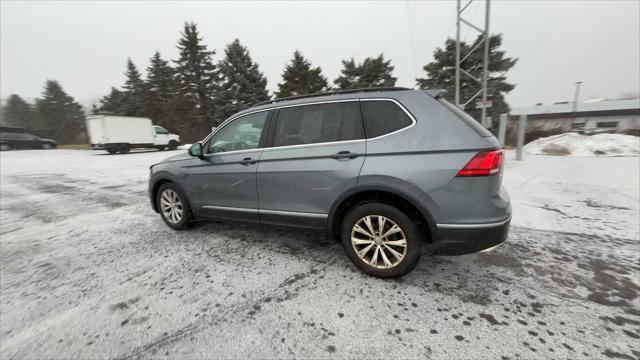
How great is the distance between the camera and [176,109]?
36188mm

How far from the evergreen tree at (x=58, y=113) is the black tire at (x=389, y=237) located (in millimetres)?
58934

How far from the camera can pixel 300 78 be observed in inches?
1369

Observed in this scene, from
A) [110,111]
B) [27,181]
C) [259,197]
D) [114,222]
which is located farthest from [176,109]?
[259,197]

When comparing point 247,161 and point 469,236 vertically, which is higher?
point 247,161

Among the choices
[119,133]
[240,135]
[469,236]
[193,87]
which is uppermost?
[193,87]

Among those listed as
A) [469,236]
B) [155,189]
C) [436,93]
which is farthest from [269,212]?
[155,189]

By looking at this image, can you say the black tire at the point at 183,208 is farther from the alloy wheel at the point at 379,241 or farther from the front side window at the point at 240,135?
the alloy wheel at the point at 379,241

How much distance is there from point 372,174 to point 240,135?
1880 millimetres

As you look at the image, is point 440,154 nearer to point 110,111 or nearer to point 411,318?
point 411,318

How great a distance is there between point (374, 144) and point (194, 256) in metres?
2.52

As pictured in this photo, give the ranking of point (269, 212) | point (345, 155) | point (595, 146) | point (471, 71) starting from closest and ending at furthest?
point (345, 155)
point (269, 212)
point (595, 146)
point (471, 71)

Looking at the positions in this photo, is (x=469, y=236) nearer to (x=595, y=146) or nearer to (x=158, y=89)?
(x=595, y=146)

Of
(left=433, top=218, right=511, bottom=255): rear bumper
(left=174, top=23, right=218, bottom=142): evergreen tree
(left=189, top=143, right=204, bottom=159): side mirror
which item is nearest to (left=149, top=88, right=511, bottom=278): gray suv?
(left=433, top=218, right=511, bottom=255): rear bumper

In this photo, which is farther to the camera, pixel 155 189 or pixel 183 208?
pixel 155 189
